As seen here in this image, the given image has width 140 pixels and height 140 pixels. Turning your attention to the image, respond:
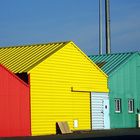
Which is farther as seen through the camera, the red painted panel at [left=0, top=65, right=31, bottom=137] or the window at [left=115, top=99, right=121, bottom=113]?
the window at [left=115, top=99, right=121, bottom=113]

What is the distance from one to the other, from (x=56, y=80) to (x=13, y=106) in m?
3.91

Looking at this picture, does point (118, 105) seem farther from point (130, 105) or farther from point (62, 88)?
point (62, 88)

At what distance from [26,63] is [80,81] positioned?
15.1 feet

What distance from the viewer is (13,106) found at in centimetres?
3141

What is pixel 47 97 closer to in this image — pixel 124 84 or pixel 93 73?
pixel 93 73

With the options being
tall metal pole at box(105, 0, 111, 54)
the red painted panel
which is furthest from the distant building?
tall metal pole at box(105, 0, 111, 54)

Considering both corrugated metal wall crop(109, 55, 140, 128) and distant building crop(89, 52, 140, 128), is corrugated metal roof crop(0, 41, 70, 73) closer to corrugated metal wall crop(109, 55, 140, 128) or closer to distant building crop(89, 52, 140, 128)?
distant building crop(89, 52, 140, 128)

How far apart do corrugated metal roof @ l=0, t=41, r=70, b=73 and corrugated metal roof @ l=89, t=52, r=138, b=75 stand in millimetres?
6094

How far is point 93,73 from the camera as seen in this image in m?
38.4

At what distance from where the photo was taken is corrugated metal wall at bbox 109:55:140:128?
40.8m

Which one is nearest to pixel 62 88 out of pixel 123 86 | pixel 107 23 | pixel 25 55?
pixel 25 55

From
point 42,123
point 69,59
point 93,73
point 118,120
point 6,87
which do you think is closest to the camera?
point 6,87

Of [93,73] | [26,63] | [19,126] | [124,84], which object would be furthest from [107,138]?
[124,84]

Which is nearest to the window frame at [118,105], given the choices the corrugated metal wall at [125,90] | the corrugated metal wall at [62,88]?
the corrugated metal wall at [125,90]
